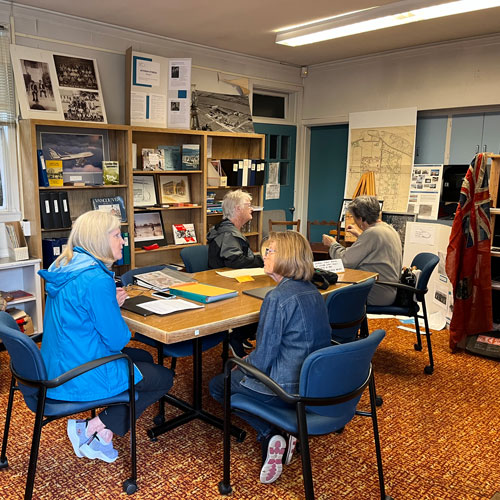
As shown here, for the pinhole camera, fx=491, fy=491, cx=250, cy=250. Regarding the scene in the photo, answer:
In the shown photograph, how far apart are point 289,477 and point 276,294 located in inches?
37.7

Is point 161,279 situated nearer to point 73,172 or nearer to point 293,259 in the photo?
point 293,259

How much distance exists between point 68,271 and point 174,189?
10.6 feet

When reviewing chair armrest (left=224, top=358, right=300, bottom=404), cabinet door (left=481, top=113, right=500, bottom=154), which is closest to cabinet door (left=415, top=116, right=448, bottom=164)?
cabinet door (left=481, top=113, right=500, bottom=154)

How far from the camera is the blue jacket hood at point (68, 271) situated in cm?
208

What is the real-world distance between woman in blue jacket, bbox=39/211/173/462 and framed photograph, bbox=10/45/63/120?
236 centimetres

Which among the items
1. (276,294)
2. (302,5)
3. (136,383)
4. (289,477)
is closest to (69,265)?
(136,383)

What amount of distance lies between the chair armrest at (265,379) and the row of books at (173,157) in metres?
3.14

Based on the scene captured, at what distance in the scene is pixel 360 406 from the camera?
3193mm

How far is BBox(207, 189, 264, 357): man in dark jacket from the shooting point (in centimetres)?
357

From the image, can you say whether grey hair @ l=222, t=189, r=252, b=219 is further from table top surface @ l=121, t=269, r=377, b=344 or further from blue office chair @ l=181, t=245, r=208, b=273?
table top surface @ l=121, t=269, r=377, b=344

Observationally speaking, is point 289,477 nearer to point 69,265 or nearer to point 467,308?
point 69,265

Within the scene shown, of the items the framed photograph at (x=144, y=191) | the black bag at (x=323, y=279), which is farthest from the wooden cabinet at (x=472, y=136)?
the framed photograph at (x=144, y=191)

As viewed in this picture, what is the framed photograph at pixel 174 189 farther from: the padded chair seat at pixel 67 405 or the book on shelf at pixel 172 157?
the padded chair seat at pixel 67 405

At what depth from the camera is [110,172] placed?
455cm
